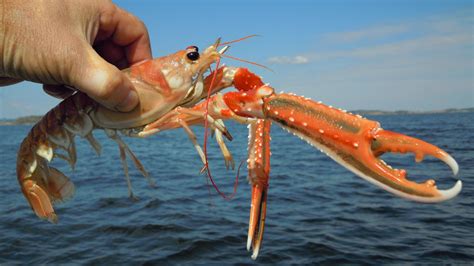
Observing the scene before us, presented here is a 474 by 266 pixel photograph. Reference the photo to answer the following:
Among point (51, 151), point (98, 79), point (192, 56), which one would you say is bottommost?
point (51, 151)

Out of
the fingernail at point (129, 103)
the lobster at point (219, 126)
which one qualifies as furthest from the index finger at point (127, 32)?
the fingernail at point (129, 103)

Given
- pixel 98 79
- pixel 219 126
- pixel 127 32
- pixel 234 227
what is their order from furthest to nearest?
1. pixel 234 227
2. pixel 127 32
3. pixel 219 126
4. pixel 98 79

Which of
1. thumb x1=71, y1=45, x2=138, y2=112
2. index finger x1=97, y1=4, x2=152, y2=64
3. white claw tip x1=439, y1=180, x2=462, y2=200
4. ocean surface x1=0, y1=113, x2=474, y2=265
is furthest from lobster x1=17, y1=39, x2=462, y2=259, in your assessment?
ocean surface x1=0, y1=113, x2=474, y2=265

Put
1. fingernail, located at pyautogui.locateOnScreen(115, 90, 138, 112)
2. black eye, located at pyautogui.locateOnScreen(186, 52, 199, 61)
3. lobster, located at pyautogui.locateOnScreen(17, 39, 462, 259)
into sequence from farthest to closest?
1. black eye, located at pyautogui.locateOnScreen(186, 52, 199, 61)
2. fingernail, located at pyautogui.locateOnScreen(115, 90, 138, 112)
3. lobster, located at pyautogui.locateOnScreen(17, 39, 462, 259)

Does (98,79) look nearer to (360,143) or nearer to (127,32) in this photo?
(127,32)

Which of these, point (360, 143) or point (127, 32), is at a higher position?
point (127, 32)

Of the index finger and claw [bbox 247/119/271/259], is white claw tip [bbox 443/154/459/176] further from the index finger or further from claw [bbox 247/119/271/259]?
the index finger

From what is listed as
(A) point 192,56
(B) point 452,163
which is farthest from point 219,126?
(B) point 452,163

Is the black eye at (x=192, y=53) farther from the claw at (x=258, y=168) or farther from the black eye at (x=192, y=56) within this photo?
the claw at (x=258, y=168)

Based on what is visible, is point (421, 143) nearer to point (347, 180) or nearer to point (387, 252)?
point (387, 252)
